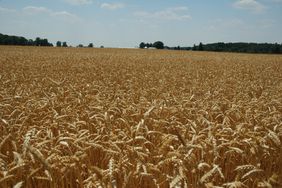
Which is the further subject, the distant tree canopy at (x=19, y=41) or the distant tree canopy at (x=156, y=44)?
the distant tree canopy at (x=156, y=44)

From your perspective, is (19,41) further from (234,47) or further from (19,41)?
(234,47)

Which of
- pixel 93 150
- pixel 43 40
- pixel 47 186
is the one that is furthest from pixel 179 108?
pixel 43 40

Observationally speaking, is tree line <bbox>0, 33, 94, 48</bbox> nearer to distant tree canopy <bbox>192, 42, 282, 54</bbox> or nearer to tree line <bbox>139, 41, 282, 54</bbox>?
tree line <bbox>139, 41, 282, 54</bbox>

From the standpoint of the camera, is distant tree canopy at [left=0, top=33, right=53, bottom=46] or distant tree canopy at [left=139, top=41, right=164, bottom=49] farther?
distant tree canopy at [left=139, top=41, right=164, bottom=49]

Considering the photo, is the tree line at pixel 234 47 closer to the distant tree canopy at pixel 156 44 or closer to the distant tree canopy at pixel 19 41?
the distant tree canopy at pixel 156 44

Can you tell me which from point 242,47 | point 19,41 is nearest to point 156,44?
point 242,47

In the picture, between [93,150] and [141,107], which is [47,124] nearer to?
[93,150]

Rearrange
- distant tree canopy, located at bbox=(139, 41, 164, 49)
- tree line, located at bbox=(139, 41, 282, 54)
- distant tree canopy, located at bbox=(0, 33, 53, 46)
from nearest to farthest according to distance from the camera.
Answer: distant tree canopy, located at bbox=(0, 33, 53, 46) < tree line, located at bbox=(139, 41, 282, 54) < distant tree canopy, located at bbox=(139, 41, 164, 49)

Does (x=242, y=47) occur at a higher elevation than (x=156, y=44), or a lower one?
lower

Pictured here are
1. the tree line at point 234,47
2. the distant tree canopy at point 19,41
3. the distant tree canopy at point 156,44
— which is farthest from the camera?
the distant tree canopy at point 156,44

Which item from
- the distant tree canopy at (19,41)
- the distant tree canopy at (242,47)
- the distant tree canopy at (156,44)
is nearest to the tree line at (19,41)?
the distant tree canopy at (19,41)

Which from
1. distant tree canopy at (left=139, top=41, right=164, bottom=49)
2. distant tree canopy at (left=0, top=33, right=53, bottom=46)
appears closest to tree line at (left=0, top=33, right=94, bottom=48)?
distant tree canopy at (left=0, top=33, right=53, bottom=46)

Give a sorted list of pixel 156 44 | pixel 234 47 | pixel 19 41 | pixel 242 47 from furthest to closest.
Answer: pixel 156 44 → pixel 242 47 → pixel 234 47 → pixel 19 41

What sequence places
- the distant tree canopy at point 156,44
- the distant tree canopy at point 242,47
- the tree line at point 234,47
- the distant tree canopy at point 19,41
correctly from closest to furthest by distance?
the distant tree canopy at point 19,41
the distant tree canopy at point 242,47
the tree line at point 234,47
the distant tree canopy at point 156,44
